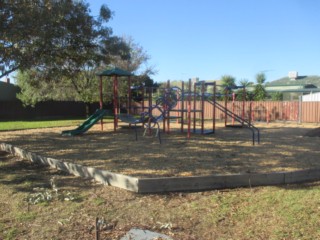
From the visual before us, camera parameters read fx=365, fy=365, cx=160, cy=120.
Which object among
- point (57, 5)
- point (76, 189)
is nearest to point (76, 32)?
point (57, 5)

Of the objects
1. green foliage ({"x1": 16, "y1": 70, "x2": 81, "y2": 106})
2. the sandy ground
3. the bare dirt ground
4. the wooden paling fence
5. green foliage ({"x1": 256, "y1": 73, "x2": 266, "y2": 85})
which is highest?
green foliage ({"x1": 256, "y1": 73, "x2": 266, "y2": 85})

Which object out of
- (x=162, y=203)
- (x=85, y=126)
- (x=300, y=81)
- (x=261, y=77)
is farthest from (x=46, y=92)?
(x=300, y=81)

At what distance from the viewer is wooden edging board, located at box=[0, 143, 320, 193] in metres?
5.75

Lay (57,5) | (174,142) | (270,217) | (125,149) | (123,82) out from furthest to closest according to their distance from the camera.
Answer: (123,82) < (174,142) < (57,5) < (125,149) < (270,217)

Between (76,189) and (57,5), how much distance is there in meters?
6.19

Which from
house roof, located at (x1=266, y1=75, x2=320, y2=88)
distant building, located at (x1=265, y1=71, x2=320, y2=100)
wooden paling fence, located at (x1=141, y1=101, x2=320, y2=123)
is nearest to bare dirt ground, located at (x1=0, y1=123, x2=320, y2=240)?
wooden paling fence, located at (x1=141, y1=101, x2=320, y2=123)

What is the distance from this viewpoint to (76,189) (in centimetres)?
596

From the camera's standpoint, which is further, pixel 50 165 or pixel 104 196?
pixel 50 165

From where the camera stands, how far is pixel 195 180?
589 cm

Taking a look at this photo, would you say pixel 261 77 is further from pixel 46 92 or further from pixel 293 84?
pixel 46 92

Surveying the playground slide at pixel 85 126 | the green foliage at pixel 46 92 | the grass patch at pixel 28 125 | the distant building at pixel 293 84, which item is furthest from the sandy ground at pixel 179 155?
the distant building at pixel 293 84

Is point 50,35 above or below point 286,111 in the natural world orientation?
above

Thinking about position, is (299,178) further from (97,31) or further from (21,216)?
(97,31)

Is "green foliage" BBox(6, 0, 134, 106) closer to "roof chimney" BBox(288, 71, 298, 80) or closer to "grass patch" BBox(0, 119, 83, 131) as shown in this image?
"grass patch" BBox(0, 119, 83, 131)
